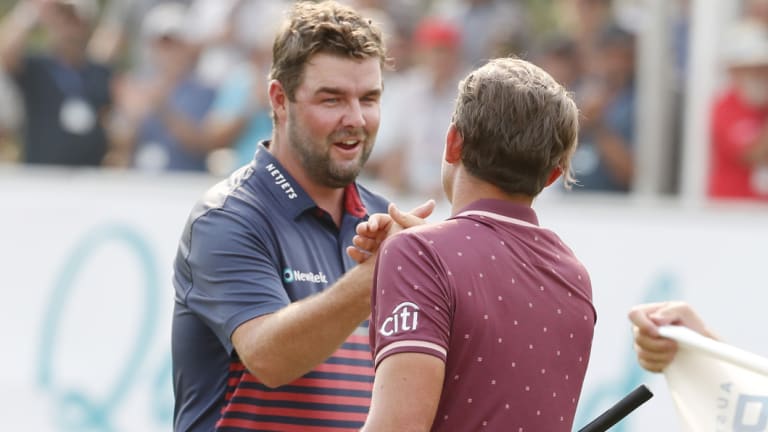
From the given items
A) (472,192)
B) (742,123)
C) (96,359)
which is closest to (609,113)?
(742,123)

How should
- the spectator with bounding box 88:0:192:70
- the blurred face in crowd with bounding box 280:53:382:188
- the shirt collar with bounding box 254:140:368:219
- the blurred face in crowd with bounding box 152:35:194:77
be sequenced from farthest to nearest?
the spectator with bounding box 88:0:192:70 < the blurred face in crowd with bounding box 152:35:194:77 < the blurred face in crowd with bounding box 280:53:382:188 < the shirt collar with bounding box 254:140:368:219

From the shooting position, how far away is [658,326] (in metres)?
3.49

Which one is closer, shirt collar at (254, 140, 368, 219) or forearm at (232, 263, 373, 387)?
forearm at (232, 263, 373, 387)

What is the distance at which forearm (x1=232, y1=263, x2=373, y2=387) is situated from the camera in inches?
132

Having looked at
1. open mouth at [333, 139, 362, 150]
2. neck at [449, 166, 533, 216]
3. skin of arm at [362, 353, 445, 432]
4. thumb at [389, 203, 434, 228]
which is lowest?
skin of arm at [362, 353, 445, 432]

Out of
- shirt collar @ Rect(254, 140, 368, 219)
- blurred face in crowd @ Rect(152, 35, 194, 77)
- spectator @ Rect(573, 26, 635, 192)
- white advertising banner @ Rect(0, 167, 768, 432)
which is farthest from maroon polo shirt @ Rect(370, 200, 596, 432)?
blurred face in crowd @ Rect(152, 35, 194, 77)

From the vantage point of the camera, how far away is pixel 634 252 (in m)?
7.09

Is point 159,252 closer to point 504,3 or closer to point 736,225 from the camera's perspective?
point 504,3

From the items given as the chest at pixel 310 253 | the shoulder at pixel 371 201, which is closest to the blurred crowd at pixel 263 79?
the shoulder at pixel 371 201

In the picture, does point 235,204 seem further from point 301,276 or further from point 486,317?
point 486,317

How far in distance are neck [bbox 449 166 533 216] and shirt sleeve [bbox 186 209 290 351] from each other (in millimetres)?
852

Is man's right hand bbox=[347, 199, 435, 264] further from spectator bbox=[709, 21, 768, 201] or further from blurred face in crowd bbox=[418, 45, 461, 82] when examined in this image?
blurred face in crowd bbox=[418, 45, 461, 82]

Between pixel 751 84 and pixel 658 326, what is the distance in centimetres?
376

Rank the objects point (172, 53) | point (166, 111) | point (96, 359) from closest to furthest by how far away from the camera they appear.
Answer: point (96, 359) → point (166, 111) → point (172, 53)
